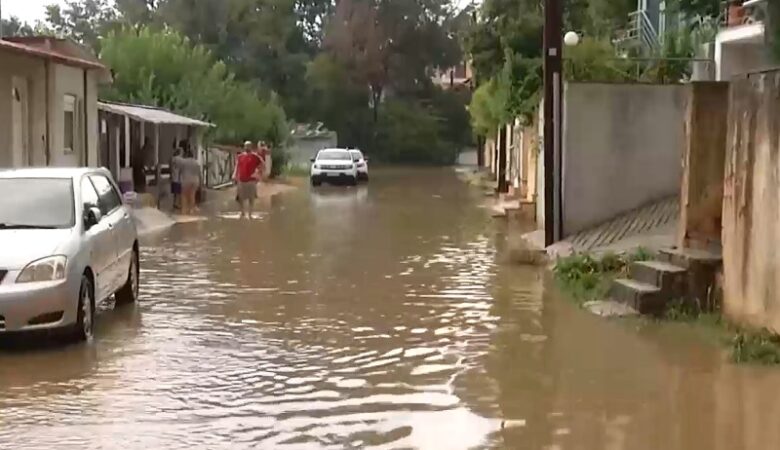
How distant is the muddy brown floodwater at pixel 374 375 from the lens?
25.3 feet

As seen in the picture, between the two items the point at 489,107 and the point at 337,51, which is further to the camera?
the point at 337,51

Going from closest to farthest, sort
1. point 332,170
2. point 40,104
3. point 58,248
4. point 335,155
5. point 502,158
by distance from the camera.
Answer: point 58,248
point 40,104
point 502,158
point 332,170
point 335,155

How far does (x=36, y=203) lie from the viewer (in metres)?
11.2

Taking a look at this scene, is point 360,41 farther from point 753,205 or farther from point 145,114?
point 753,205

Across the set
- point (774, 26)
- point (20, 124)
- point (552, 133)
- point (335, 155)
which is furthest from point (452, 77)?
point (774, 26)

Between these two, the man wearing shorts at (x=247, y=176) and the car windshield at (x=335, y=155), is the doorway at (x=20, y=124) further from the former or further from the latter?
the car windshield at (x=335, y=155)

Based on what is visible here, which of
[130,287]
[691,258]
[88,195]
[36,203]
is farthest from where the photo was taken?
[130,287]

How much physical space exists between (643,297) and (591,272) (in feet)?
8.94

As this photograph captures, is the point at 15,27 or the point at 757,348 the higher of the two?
the point at 15,27

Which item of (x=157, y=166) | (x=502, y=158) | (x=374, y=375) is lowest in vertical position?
(x=374, y=375)

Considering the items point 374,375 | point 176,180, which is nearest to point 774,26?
point 374,375

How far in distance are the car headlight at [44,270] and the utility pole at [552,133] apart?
1027 centimetres

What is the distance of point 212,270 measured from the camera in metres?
16.8

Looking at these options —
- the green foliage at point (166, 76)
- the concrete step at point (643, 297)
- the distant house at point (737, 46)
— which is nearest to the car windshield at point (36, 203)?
the concrete step at point (643, 297)
